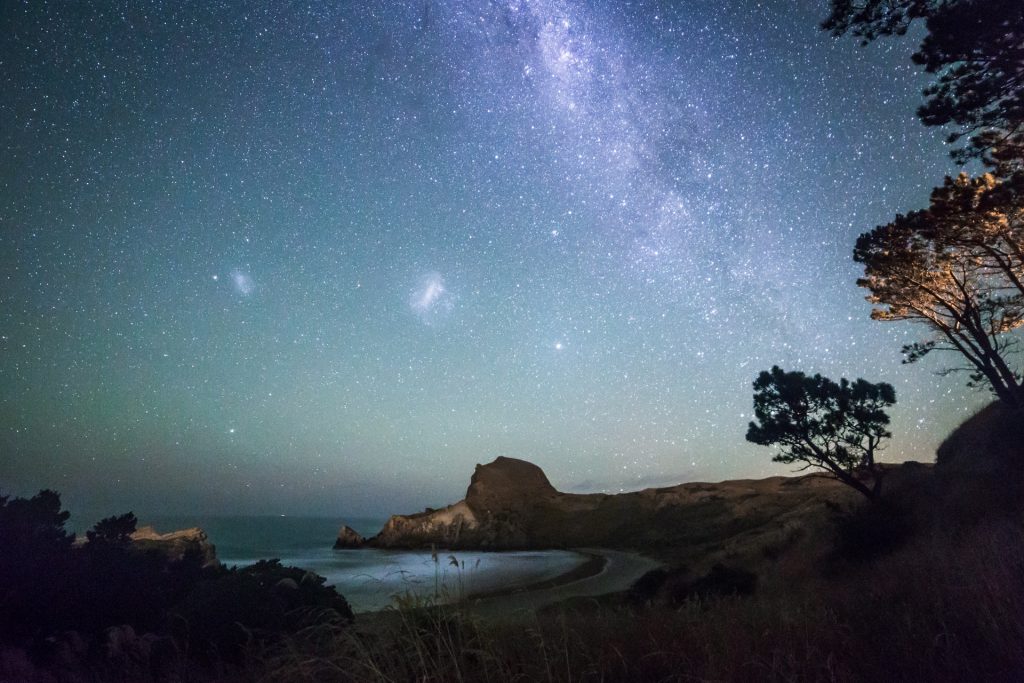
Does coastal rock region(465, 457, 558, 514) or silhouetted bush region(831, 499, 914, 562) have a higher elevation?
coastal rock region(465, 457, 558, 514)

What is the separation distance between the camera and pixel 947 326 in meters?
20.0

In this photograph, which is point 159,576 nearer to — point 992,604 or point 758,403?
point 992,604

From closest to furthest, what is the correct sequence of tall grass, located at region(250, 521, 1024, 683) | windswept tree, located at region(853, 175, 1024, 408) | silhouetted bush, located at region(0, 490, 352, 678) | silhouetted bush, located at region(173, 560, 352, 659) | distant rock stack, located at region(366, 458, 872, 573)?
1. tall grass, located at region(250, 521, 1024, 683)
2. silhouetted bush, located at region(0, 490, 352, 678)
3. silhouetted bush, located at region(173, 560, 352, 659)
4. windswept tree, located at region(853, 175, 1024, 408)
5. distant rock stack, located at region(366, 458, 872, 573)

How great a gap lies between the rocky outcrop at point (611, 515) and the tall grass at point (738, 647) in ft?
114

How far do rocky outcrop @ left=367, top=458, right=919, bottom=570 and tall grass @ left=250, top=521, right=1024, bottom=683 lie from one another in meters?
34.8

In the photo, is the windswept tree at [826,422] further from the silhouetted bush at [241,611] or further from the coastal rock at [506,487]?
the coastal rock at [506,487]

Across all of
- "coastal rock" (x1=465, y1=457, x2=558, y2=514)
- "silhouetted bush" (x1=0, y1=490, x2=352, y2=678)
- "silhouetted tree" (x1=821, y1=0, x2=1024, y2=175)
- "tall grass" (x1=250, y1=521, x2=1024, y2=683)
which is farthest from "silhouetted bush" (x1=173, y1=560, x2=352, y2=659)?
"coastal rock" (x1=465, y1=457, x2=558, y2=514)

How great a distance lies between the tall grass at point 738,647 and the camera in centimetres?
404

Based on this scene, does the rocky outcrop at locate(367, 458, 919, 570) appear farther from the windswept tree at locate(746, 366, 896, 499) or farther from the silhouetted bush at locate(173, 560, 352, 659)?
the silhouetted bush at locate(173, 560, 352, 659)

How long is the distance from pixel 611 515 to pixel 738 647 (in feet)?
275

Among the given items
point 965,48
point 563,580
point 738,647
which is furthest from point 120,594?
point 563,580

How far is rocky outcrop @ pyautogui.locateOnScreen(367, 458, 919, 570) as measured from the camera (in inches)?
2338

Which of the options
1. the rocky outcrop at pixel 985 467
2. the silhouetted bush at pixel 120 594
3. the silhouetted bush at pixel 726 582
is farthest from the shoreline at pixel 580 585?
the rocky outcrop at pixel 985 467

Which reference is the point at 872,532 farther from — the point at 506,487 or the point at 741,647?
the point at 506,487
